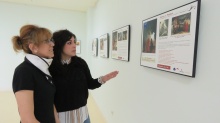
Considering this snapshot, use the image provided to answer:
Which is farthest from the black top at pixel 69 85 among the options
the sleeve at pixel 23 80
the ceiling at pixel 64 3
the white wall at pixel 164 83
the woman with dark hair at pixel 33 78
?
the ceiling at pixel 64 3

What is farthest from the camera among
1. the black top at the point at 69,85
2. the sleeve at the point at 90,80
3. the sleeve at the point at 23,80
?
the sleeve at the point at 90,80

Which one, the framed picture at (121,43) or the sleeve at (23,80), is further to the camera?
the framed picture at (121,43)

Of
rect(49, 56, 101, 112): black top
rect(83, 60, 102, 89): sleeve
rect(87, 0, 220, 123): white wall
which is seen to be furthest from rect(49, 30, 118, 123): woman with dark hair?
rect(87, 0, 220, 123): white wall

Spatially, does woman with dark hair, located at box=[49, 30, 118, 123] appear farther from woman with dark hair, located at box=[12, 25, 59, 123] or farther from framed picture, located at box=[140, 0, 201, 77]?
framed picture, located at box=[140, 0, 201, 77]

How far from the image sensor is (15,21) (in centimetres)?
465

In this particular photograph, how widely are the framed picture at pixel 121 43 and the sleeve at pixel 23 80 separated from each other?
114cm

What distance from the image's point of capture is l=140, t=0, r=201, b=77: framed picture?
0.87 metres

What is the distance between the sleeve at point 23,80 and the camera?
0.89m

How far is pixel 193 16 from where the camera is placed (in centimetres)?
86

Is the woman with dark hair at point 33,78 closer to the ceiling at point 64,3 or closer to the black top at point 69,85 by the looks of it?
the black top at point 69,85

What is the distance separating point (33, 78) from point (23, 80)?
6cm

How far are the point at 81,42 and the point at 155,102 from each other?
439 cm

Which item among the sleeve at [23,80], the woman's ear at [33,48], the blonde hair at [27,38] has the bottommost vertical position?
the sleeve at [23,80]

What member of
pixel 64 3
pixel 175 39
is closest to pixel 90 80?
pixel 175 39
